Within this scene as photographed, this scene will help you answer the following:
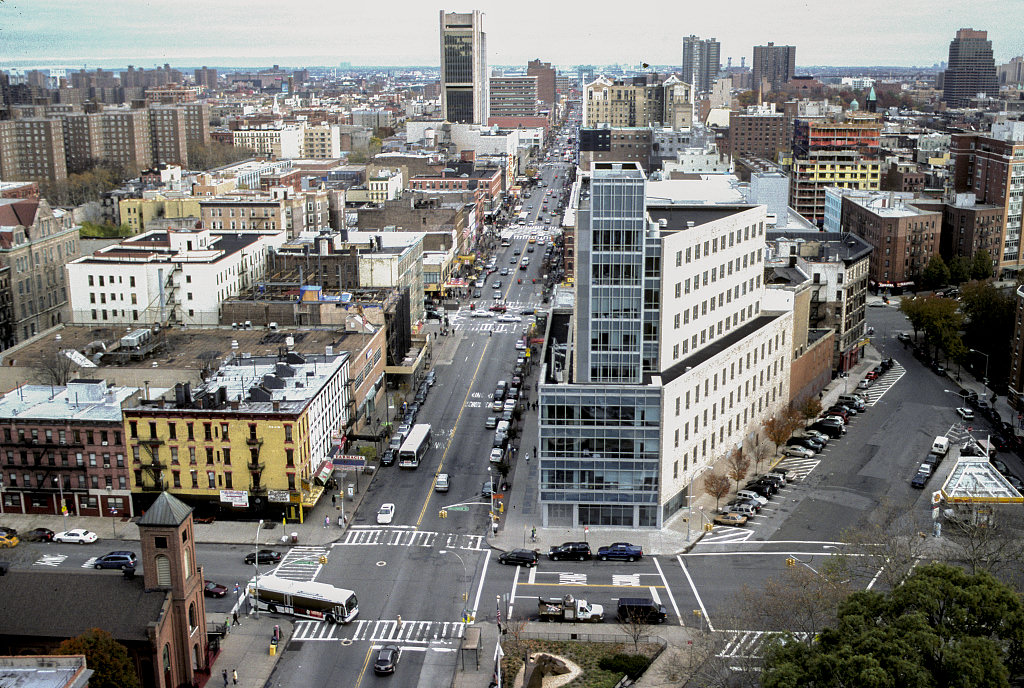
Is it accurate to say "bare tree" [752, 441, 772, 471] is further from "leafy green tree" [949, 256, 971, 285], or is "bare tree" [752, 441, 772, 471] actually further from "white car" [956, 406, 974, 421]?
"leafy green tree" [949, 256, 971, 285]

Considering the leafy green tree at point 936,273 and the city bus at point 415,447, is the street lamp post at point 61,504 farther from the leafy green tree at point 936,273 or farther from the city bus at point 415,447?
the leafy green tree at point 936,273

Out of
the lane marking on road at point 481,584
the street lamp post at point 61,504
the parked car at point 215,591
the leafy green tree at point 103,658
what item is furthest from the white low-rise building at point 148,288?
the leafy green tree at point 103,658

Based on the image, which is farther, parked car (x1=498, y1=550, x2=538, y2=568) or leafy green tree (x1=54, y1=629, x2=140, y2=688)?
parked car (x1=498, y1=550, x2=538, y2=568)

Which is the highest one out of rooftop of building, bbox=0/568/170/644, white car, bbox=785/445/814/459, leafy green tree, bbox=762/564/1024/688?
leafy green tree, bbox=762/564/1024/688

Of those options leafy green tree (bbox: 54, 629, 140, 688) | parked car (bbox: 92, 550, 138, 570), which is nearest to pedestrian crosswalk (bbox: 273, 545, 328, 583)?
parked car (bbox: 92, 550, 138, 570)

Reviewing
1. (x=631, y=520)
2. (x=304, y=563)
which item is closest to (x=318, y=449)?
(x=304, y=563)

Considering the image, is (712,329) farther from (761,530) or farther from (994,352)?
(994,352)

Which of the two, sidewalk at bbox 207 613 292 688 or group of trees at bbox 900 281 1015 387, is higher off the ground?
group of trees at bbox 900 281 1015 387

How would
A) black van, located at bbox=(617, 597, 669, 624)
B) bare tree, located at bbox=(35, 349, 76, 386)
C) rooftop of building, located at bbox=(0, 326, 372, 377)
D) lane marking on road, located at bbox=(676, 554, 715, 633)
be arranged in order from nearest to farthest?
black van, located at bbox=(617, 597, 669, 624) → lane marking on road, located at bbox=(676, 554, 715, 633) → bare tree, located at bbox=(35, 349, 76, 386) → rooftop of building, located at bbox=(0, 326, 372, 377)

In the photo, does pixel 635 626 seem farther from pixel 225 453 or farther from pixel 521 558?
pixel 225 453
